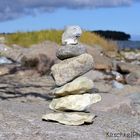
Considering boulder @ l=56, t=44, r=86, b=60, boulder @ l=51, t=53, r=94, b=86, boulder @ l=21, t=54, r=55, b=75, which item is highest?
boulder @ l=56, t=44, r=86, b=60

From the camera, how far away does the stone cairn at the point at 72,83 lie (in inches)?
314

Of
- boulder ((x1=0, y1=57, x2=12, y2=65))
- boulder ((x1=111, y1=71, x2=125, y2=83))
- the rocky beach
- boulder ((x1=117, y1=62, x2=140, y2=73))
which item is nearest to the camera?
the rocky beach

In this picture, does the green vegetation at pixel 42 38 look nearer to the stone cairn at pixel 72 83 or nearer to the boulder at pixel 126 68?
the boulder at pixel 126 68

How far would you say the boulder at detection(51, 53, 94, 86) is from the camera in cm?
806

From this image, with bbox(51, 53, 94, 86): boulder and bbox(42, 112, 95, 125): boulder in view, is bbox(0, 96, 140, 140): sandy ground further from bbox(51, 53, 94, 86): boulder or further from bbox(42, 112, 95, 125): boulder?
bbox(51, 53, 94, 86): boulder

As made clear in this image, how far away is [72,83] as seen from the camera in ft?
26.5

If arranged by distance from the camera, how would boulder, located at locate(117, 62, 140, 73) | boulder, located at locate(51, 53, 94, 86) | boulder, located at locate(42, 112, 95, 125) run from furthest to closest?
boulder, located at locate(117, 62, 140, 73), boulder, located at locate(51, 53, 94, 86), boulder, located at locate(42, 112, 95, 125)

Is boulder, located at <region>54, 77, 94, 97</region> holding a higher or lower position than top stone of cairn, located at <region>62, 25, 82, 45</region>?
lower

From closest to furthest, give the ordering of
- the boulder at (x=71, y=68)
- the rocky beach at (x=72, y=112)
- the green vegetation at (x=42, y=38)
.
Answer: the rocky beach at (x=72, y=112), the boulder at (x=71, y=68), the green vegetation at (x=42, y=38)

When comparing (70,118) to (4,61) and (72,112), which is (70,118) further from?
(4,61)

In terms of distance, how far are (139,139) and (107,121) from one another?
1131 mm

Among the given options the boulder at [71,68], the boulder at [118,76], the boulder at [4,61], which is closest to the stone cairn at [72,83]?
the boulder at [71,68]

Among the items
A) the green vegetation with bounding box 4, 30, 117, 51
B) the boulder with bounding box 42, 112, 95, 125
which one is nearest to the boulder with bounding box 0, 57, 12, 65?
the green vegetation with bounding box 4, 30, 117, 51

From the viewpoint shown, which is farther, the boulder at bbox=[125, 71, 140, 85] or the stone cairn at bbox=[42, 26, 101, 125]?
the boulder at bbox=[125, 71, 140, 85]
